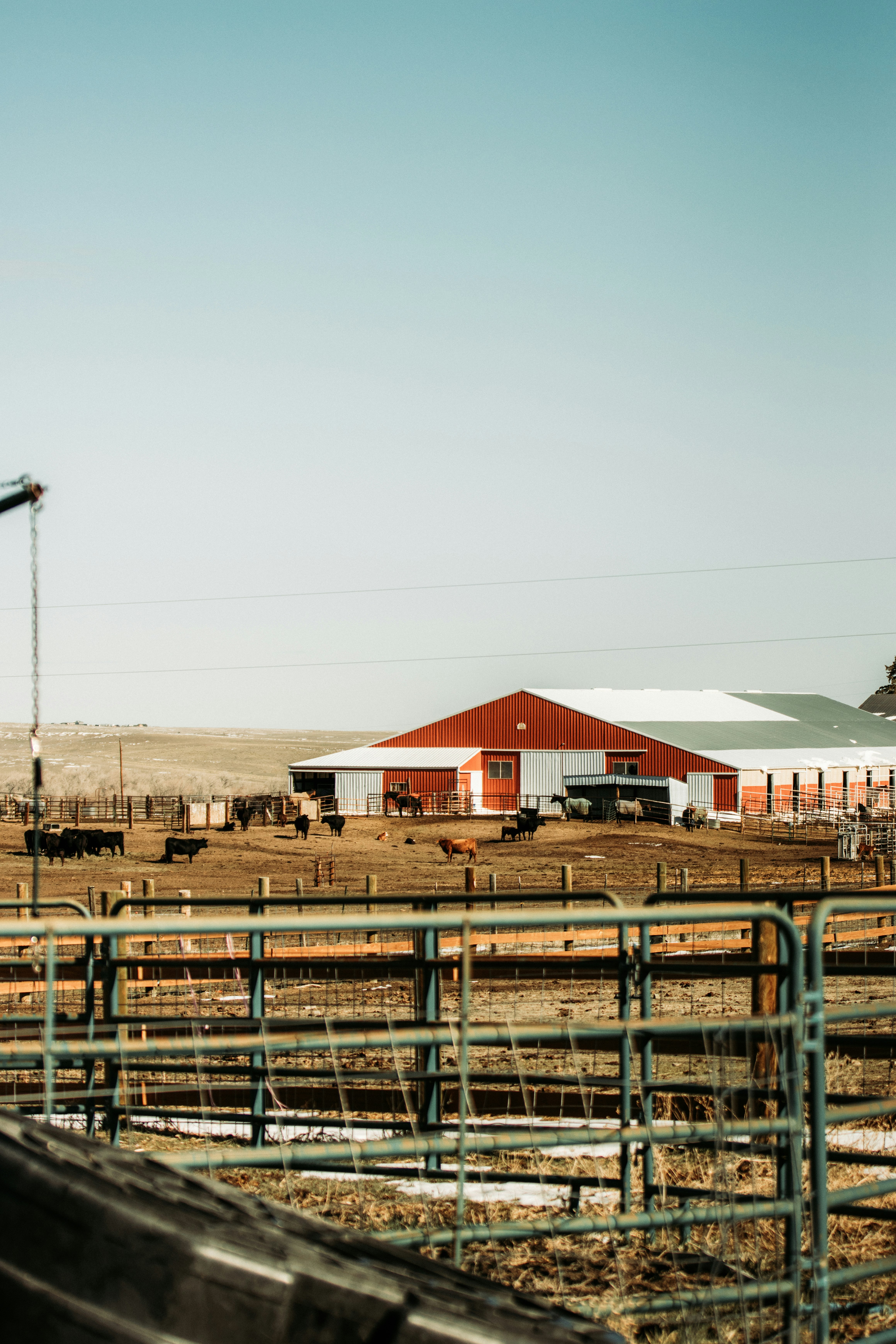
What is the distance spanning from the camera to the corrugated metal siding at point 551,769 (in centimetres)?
6297

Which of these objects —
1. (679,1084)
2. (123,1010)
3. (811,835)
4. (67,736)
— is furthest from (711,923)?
(67,736)

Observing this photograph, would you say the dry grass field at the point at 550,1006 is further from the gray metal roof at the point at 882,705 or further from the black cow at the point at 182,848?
the gray metal roof at the point at 882,705

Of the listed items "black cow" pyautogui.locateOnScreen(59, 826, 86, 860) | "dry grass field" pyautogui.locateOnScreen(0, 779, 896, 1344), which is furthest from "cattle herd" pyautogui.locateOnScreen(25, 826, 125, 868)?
"dry grass field" pyautogui.locateOnScreen(0, 779, 896, 1344)

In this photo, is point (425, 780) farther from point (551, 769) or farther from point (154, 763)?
point (154, 763)

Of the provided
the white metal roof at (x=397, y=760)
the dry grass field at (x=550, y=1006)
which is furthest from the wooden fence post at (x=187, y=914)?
the white metal roof at (x=397, y=760)

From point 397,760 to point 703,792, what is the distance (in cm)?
1619

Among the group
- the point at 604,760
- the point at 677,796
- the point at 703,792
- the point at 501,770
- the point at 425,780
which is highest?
the point at 604,760

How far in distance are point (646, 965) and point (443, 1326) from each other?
335cm

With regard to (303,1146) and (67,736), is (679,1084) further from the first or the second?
(67,736)

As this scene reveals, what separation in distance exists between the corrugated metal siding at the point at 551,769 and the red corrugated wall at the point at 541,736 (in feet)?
1.08

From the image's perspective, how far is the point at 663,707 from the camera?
7162cm

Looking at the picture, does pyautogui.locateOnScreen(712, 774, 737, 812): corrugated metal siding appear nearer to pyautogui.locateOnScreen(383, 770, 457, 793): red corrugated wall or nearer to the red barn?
the red barn

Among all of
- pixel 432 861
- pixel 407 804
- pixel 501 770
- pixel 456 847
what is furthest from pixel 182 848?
pixel 501 770

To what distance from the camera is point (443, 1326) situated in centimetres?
283
